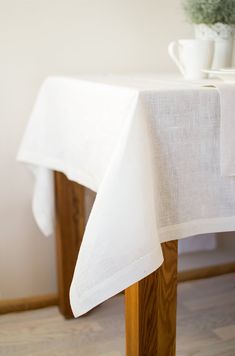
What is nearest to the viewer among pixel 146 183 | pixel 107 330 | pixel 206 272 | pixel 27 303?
pixel 146 183

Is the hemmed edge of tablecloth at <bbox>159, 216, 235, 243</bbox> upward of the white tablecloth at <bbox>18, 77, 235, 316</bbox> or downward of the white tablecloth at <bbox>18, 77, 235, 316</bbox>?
downward

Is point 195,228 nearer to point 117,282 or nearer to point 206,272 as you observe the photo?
point 117,282

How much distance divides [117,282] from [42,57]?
34.7 inches

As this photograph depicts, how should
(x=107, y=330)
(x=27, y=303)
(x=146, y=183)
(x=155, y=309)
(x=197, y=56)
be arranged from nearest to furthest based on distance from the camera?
(x=146, y=183) → (x=155, y=309) → (x=197, y=56) → (x=107, y=330) → (x=27, y=303)

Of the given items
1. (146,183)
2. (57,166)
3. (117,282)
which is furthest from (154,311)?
(57,166)

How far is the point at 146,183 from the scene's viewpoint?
2.58 feet

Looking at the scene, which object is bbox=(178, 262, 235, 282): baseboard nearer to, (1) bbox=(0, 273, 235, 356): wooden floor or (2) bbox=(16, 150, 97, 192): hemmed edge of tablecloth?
(1) bbox=(0, 273, 235, 356): wooden floor

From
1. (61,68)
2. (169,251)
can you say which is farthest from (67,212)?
(169,251)

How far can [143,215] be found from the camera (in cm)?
78

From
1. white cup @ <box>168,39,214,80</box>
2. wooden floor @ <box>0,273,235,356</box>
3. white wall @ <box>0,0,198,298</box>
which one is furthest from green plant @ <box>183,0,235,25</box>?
wooden floor @ <box>0,273,235,356</box>

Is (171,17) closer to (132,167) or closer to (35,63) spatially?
(35,63)

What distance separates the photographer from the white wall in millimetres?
1441

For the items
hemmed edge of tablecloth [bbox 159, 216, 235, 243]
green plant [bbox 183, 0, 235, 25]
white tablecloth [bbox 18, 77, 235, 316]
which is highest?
green plant [bbox 183, 0, 235, 25]

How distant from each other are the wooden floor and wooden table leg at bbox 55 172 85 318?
0.08m
